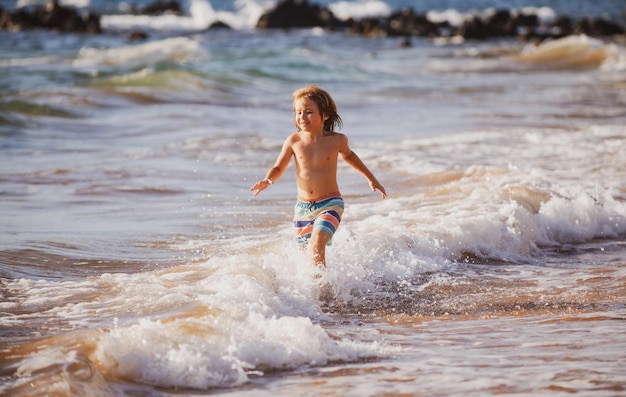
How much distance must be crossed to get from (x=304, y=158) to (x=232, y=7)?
176 ft

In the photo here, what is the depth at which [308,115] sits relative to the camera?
6121mm

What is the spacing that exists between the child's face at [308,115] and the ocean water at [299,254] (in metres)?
0.84

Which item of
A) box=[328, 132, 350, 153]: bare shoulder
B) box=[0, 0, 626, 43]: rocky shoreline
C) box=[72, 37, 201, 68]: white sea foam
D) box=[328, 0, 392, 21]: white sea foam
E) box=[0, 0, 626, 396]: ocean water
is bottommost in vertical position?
box=[0, 0, 626, 396]: ocean water

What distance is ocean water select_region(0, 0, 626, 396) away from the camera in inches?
172

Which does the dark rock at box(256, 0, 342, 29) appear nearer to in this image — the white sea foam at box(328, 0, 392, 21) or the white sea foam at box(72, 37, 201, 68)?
the white sea foam at box(328, 0, 392, 21)

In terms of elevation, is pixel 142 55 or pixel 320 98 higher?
pixel 142 55

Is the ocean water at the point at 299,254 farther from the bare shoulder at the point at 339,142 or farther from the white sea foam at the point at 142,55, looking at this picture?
the white sea foam at the point at 142,55

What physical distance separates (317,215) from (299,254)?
0.28 m

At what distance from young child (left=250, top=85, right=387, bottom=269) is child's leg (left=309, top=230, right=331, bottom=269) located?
3cm

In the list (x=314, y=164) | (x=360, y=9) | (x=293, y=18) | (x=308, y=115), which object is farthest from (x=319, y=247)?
(x=360, y=9)

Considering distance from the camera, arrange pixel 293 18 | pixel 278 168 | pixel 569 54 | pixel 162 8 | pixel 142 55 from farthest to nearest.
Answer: pixel 162 8 → pixel 293 18 → pixel 569 54 → pixel 142 55 → pixel 278 168

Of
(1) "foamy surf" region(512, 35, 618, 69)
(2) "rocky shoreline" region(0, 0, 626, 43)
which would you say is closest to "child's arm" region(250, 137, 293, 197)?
(1) "foamy surf" region(512, 35, 618, 69)

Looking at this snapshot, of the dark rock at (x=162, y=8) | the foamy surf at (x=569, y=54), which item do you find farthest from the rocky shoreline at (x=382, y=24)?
the dark rock at (x=162, y=8)

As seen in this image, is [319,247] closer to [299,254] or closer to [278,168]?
[299,254]
